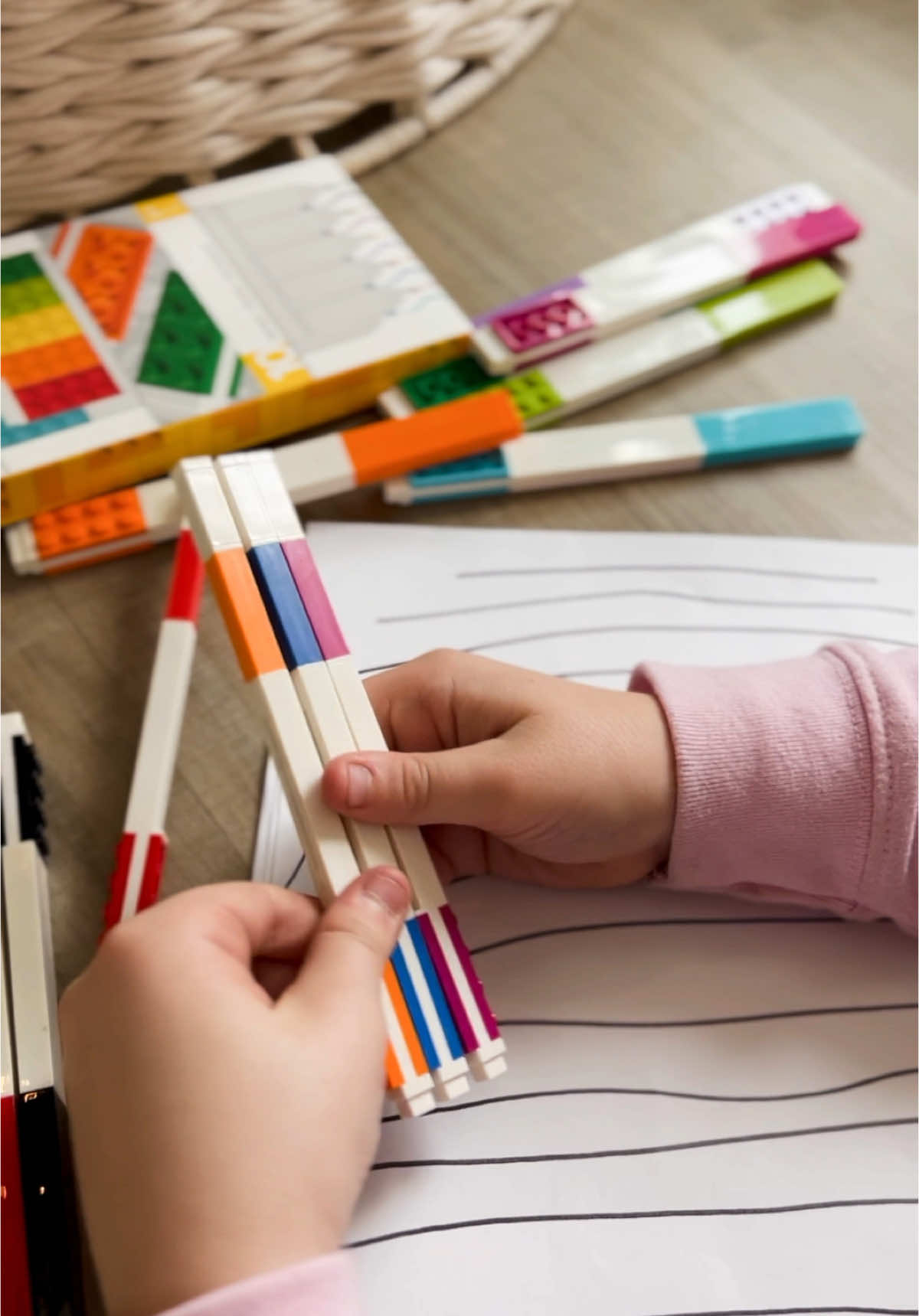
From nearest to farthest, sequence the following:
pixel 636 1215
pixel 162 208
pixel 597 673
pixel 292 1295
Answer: pixel 292 1295
pixel 636 1215
pixel 597 673
pixel 162 208

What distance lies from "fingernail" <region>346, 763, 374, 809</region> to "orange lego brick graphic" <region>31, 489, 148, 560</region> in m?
0.22

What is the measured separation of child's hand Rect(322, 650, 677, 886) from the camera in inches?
15.7

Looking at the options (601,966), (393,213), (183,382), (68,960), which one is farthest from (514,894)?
(393,213)

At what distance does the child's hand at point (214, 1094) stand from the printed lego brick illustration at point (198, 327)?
26 centimetres

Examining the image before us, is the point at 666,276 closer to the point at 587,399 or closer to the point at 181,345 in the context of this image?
the point at 587,399

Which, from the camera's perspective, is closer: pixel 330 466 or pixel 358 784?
pixel 358 784

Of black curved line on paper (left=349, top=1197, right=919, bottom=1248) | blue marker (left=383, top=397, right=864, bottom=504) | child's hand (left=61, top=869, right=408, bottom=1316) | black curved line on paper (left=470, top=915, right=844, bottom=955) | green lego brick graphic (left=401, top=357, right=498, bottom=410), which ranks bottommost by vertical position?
black curved line on paper (left=349, top=1197, right=919, bottom=1248)

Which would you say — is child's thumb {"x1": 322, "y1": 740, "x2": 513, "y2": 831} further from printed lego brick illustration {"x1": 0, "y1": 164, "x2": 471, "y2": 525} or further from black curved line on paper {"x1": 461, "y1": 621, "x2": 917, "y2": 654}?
printed lego brick illustration {"x1": 0, "y1": 164, "x2": 471, "y2": 525}

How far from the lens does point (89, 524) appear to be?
21.2 inches

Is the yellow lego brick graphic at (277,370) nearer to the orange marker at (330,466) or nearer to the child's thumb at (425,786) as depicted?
the orange marker at (330,466)

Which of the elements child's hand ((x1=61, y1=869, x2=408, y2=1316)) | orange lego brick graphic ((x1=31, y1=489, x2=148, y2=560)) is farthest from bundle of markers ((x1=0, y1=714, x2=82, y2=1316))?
orange lego brick graphic ((x1=31, y1=489, x2=148, y2=560))

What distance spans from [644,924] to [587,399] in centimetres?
27

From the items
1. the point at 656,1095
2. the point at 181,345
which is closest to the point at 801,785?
the point at 656,1095

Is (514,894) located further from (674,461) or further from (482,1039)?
(674,461)
